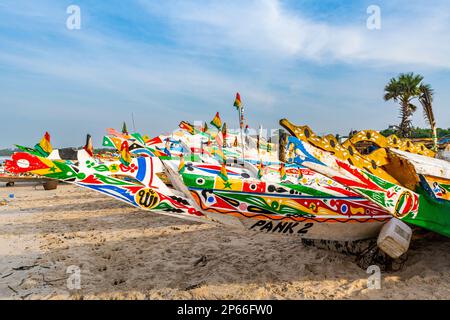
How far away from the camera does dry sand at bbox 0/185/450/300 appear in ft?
15.1

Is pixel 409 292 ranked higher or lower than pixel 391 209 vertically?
lower

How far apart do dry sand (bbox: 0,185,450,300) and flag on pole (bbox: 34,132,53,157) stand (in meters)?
3.63

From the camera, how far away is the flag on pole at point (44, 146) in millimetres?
11188

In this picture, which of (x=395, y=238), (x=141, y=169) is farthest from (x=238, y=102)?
(x=395, y=238)

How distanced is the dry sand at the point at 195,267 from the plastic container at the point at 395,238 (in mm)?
708

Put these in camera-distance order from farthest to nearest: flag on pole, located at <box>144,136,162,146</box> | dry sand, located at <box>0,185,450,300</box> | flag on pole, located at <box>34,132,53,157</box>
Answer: flag on pole, located at <box>144,136,162,146</box>, flag on pole, located at <box>34,132,53,157</box>, dry sand, located at <box>0,185,450,300</box>

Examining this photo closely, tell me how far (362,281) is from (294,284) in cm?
115

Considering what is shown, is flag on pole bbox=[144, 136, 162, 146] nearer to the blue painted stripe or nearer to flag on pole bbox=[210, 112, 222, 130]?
flag on pole bbox=[210, 112, 222, 130]

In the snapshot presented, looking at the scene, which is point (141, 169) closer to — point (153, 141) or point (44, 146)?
point (44, 146)

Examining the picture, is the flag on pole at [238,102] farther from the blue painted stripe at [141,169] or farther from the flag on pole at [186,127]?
the flag on pole at [186,127]

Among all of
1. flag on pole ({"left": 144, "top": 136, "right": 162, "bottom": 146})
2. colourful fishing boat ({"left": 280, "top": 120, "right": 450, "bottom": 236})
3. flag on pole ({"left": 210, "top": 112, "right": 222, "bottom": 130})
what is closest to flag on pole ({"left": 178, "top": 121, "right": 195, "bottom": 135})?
flag on pole ({"left": 144, "top": 136, "right": 162, "bottom": 146})

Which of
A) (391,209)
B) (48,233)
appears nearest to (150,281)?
(391,209)

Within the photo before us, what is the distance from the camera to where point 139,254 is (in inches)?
262
